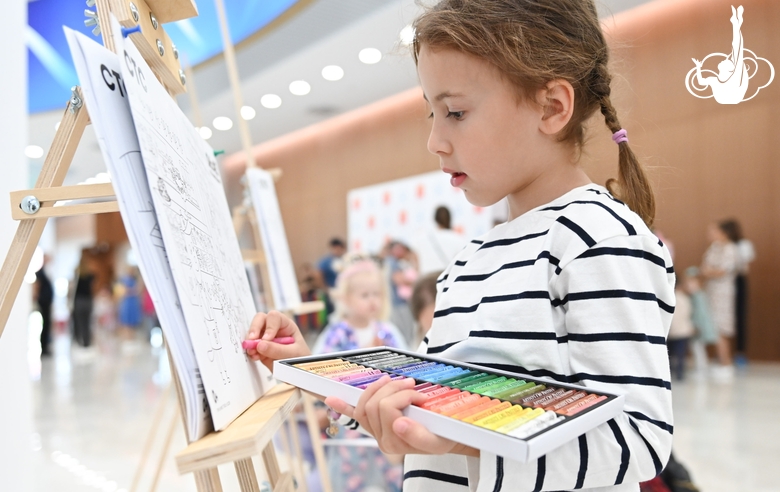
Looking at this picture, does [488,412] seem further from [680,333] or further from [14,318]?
[680,333]

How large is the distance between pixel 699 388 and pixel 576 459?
438 centimetres

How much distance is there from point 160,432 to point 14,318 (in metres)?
2.57

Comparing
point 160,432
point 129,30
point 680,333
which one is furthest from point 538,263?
point 680,333

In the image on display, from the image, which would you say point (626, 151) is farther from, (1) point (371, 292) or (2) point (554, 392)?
(1) point (371, 292)

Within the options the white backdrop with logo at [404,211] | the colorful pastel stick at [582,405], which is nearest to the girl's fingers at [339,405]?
the colorful pastel stick at [582,405]

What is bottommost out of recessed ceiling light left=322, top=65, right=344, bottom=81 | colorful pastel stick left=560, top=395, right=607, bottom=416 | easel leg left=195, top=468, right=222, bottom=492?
easel leg left=195, top=468, right=222, bottom=492

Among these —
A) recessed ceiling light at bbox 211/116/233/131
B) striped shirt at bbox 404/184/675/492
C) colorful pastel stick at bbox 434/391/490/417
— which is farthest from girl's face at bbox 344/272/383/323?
recessed ceiling light at bbox 211/116/233/131

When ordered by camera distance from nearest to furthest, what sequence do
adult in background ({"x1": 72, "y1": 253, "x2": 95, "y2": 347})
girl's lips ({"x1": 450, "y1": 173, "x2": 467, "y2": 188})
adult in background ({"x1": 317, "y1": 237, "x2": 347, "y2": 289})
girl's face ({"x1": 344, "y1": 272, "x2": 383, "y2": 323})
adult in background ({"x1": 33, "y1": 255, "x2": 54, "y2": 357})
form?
1. girl's lips ({"x1": 450, "y1": 173, "x2": 467, "y2": 188})
2. girl's face ({"x1": 344, "y1": 272, "x2": 383, "y2": 323})
3. adult in background ({"x1": 317, "y1": 237, "x2": 347, "y2": 289})
4. adult in background ({"x1": 33, "y1": 255, "x2": 54, "y2": 357})
5. adult in background ({"x1": 72, "y1": 253, "x2": 95, "y2": 347})

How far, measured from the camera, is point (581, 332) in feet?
2.16

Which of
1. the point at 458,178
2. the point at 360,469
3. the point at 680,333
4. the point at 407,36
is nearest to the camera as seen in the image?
the point at 458,178

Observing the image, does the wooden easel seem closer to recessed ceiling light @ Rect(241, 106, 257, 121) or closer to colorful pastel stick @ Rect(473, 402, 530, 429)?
colorful pastel stick @ Rect(473, 402, 530, 429)

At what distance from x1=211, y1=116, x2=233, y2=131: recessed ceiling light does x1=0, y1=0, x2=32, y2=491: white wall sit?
18.3 ft

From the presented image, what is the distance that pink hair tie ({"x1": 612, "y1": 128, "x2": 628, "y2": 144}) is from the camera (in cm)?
85

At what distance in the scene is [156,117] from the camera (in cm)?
70
